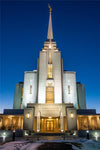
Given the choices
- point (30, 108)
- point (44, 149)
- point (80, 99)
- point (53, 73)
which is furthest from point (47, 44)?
point (44, 149)

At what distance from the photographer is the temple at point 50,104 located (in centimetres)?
2648


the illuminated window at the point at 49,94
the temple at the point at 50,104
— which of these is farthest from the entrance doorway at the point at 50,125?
the illuminated window at the point at 49,94

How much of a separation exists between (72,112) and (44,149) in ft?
58.2

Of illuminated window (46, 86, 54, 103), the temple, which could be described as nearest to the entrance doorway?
the temple

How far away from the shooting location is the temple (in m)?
26.5

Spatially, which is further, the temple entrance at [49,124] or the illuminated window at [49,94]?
the illuminated window at [49,94]

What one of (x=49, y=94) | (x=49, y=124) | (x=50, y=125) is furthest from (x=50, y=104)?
(x=49, y=94)

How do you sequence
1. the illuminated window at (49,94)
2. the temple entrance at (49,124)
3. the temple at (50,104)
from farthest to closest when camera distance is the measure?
the illuminated window at (49,94), the temple entrance at (49,124), the temple at (50,104)

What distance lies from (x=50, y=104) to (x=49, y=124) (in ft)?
12.4

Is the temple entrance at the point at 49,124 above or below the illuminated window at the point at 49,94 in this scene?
below

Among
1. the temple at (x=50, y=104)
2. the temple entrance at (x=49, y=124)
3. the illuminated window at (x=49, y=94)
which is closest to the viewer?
the temple at (x=50, y=104)

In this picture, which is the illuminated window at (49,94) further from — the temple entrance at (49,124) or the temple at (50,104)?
the temple entrance at (49,124)

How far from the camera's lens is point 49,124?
27.5m

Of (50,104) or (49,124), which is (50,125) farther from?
(50,104)
